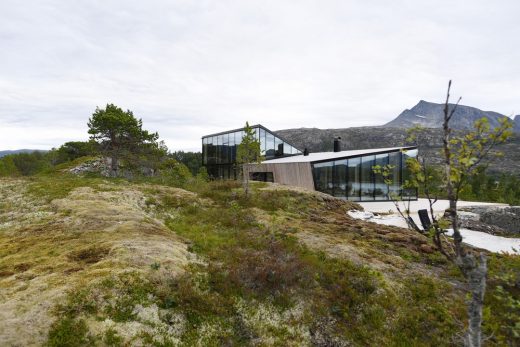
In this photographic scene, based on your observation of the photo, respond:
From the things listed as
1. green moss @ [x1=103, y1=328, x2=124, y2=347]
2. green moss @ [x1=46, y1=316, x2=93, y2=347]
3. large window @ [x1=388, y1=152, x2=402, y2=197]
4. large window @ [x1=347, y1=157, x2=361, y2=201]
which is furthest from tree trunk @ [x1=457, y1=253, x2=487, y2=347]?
large window @ [x1=388, y1=152, x2=402, y2=197]

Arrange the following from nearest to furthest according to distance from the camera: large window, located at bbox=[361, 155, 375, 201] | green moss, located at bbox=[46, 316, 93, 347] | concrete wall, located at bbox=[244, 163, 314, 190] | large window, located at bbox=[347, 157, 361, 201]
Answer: green moss, located at bbox=[46, 316, 93, 347] → large window, located at bbox=[347, 157, 361, 201] → large window, located at bbox=[361, 155, 375, 201] → concrete wall, located at bbox=[244, 163, 314, 190]

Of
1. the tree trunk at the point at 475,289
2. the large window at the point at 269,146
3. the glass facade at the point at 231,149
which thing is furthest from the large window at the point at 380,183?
the tree trunk at the point at 475,289

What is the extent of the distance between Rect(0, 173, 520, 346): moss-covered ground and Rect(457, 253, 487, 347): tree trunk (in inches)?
6.8

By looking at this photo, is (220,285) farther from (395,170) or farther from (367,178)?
(395,170)

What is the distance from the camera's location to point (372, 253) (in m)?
13.6

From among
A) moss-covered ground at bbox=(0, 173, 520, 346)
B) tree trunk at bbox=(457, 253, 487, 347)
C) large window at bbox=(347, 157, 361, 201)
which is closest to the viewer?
tree trunk at bbox=(457, 253, 487, 347)

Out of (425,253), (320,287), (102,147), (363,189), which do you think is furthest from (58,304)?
(363,189)

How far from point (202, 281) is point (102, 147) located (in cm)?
2413

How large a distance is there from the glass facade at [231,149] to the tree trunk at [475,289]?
120 ft

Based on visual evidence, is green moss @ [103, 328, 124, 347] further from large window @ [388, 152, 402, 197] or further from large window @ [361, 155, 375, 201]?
large window @ [388, 152, 402, 197]

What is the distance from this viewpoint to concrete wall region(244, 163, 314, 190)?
31812mm

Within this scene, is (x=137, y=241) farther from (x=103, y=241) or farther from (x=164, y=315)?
(x=164, y=315)

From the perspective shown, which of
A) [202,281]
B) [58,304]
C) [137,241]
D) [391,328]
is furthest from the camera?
[137,241]

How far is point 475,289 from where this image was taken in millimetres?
4613
